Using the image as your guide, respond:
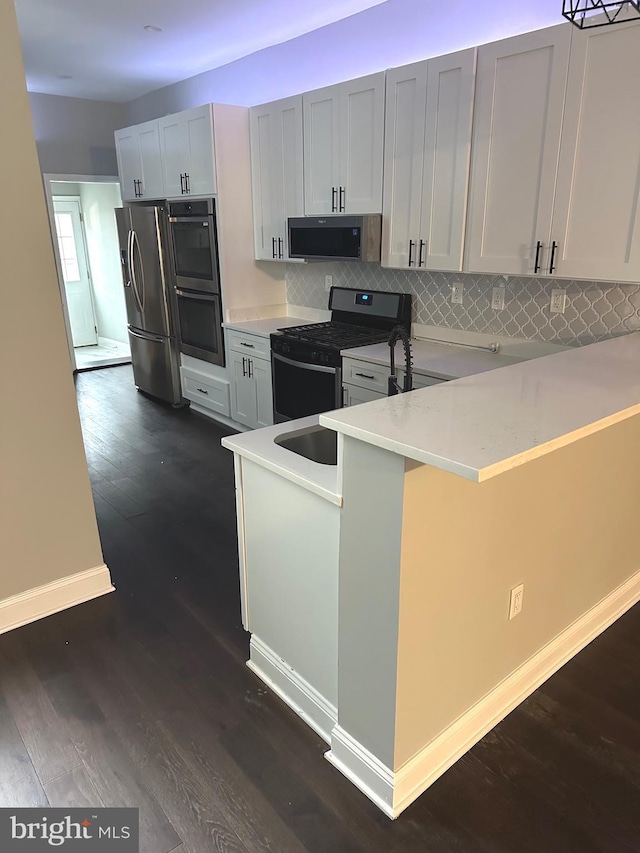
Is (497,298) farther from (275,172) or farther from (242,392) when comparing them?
(242,392)

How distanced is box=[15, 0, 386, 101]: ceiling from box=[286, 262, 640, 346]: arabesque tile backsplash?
1.61m

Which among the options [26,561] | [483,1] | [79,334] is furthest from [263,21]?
[79,334]

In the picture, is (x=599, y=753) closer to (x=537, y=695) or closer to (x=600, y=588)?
(x=537, y=695)

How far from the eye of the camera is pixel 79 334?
8.11m

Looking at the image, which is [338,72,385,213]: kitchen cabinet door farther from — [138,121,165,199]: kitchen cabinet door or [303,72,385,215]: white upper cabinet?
[138,121,165,199]: kitchen cabinet door

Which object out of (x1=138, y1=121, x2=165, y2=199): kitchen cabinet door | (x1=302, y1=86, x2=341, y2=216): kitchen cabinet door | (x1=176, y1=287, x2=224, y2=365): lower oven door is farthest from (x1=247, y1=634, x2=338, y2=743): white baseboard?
(x1=138, y1=121, x2=165, y2=199): kitchen cabinet door

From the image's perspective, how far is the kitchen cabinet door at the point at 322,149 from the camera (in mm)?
3549

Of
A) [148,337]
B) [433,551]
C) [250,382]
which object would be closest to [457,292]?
[250,382]

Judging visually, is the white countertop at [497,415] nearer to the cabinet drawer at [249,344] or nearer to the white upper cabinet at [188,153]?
the cabinet drawer at [249,344]

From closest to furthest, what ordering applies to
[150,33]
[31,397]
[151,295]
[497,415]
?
1. [497,415]
2. [31,397]
3. [150,33]
4. [151,295]

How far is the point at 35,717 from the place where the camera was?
2.01m

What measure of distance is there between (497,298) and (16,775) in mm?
3012

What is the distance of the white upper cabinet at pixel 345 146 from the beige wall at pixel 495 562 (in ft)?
6.81

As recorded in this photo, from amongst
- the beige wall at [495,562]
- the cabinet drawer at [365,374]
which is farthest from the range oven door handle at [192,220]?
the beige wall at [495,562]
